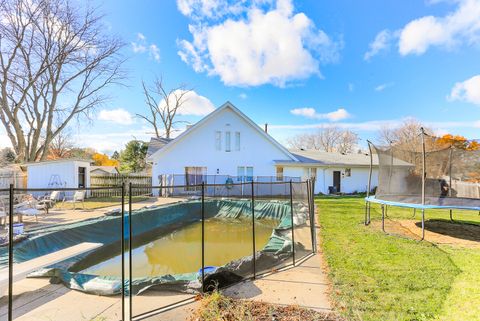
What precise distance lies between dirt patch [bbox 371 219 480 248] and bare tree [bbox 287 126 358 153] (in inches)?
1513

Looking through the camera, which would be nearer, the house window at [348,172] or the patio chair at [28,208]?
the patio chair at [28,208]

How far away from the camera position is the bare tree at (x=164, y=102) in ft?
108

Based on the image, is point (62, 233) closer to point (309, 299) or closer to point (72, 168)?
point (309, 299)

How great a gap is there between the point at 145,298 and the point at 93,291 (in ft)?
2.64

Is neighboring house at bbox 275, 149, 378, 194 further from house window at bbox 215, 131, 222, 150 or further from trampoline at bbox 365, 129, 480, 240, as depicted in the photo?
trampoline at bbox 365, 129, 480, 240

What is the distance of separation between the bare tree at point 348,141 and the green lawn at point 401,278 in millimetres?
42459

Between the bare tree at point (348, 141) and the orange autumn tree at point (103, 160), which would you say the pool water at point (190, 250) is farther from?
the orange autumn tree at point (103, 160)

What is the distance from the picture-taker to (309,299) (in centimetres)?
359


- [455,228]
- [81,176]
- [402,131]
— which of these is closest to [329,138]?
[402,131]

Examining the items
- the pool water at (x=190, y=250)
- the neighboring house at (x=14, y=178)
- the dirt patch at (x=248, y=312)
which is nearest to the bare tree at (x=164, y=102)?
the neighboring house at (x=14, y=178)

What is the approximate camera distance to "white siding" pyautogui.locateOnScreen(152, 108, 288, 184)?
18.6 m

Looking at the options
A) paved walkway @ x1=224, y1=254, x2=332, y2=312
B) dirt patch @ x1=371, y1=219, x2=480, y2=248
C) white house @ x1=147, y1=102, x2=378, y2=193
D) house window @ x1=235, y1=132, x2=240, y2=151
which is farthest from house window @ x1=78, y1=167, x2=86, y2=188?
dirt patch @ x1=371, y1=219, x2=480, y2=248

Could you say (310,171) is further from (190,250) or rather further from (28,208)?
(28,208)

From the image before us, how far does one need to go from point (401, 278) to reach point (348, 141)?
45842mm
